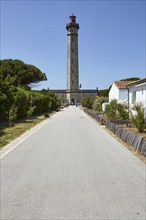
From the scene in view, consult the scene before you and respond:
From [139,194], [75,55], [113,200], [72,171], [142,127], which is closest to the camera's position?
[113,200]

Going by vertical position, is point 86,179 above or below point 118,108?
below

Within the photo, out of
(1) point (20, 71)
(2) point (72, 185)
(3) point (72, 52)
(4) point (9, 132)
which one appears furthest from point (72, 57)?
(2) point (72, 185)

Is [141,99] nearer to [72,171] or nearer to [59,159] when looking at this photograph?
[59,159]

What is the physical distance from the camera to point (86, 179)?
23.0 ft

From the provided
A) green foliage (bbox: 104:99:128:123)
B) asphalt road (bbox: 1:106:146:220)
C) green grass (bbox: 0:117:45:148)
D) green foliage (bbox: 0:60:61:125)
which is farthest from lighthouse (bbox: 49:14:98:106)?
asphalt road (bbox: 1:106:146:220)

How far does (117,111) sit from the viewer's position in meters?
24.0

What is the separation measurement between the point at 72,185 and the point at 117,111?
18102mm

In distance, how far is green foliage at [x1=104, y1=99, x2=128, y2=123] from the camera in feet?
74.7

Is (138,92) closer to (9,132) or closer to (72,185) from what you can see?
(9,132)

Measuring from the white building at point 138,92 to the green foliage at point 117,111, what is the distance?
1.49 m

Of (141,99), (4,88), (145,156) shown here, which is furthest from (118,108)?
(145,156)

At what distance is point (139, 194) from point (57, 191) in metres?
1.88

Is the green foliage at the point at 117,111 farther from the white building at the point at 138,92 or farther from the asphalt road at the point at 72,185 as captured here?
the asphalt road at the point at 72,185

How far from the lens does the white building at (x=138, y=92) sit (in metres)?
21.2
